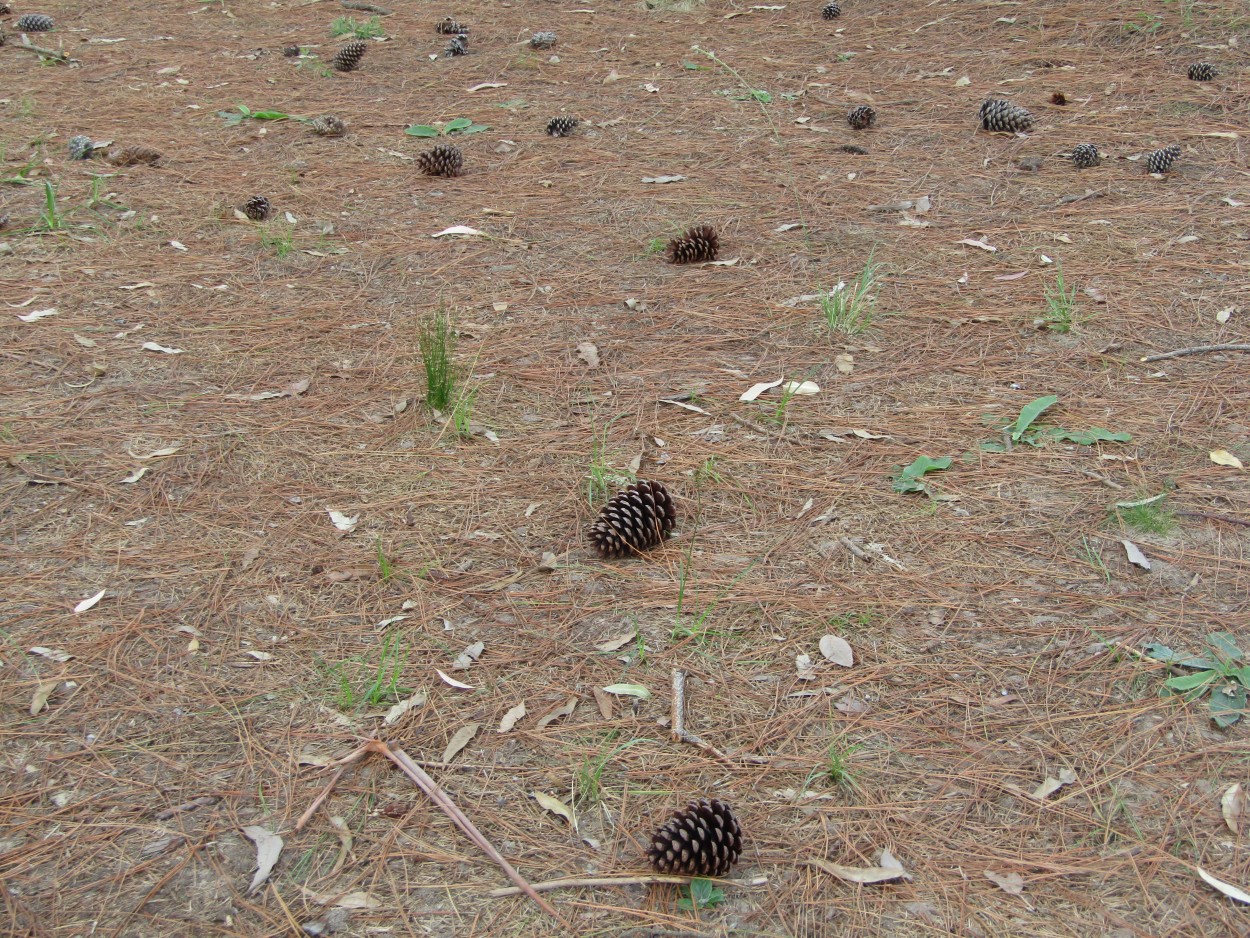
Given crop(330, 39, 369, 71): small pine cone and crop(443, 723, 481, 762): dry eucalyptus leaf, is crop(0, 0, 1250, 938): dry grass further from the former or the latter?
crop(330, 39, 369, 71): small pine cone

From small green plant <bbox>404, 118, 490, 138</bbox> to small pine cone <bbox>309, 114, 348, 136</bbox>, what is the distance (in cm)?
31

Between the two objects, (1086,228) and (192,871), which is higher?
(1086,228)

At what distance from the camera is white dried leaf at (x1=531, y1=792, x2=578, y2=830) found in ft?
5.75

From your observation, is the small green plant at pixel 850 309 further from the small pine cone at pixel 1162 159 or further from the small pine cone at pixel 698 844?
the small pine cone at pixel 698 844

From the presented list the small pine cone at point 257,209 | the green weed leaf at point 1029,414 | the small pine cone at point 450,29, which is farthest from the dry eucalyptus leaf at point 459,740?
the small pine cone at point 450,29

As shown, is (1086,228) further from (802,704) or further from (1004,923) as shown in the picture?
(1004,923)

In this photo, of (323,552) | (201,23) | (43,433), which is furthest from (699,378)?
(201,23)

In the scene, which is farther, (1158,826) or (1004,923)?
(1158,826)

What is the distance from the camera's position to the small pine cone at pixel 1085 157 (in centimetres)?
416

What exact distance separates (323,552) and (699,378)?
1222 mm

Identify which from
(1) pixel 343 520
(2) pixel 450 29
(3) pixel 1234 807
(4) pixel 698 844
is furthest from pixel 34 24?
(3) pixel 1234 807

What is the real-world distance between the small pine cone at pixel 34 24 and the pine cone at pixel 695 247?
5.25 metres

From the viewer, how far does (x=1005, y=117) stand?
451 centimetres

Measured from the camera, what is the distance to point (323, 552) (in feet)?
7.83
